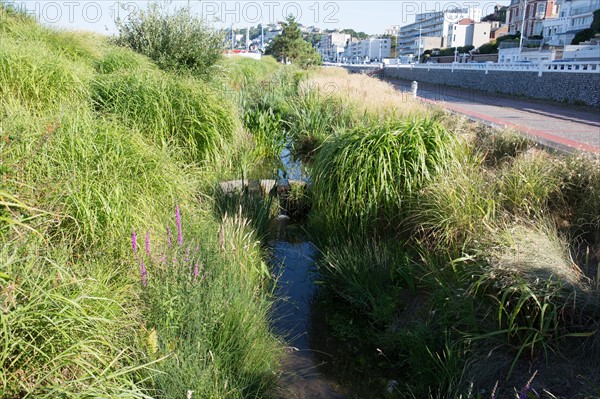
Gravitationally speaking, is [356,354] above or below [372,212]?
below

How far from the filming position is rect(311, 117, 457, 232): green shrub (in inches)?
195

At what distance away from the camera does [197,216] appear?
15.5 feet

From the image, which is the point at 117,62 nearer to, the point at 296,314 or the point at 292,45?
the point at 296,314

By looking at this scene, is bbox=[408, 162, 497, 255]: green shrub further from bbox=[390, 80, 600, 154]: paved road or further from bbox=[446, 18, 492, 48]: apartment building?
bbox=[446, 18, 492, 48]: apartment building

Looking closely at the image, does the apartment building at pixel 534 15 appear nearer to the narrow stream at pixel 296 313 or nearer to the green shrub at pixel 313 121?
the green shrub at pixel 313 121

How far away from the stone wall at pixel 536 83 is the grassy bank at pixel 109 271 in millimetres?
19146

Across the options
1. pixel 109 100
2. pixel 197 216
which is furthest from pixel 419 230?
pixel 109 100

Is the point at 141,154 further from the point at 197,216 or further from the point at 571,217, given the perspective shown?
the point at 571,217

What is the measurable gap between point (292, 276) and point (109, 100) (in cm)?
342

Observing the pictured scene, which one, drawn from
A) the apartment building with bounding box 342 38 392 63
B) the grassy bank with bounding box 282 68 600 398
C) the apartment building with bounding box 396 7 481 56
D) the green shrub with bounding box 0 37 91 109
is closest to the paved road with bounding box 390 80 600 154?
the grassy bank with bounding box 282 68 600 398

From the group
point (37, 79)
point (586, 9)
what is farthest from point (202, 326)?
point (586, 9)

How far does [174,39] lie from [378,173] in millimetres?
8672

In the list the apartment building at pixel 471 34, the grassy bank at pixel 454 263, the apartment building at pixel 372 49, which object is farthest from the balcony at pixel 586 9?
the apartment building at pixel 372 49

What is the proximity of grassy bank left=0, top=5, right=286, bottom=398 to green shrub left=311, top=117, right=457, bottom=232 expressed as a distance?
3.33 feet
